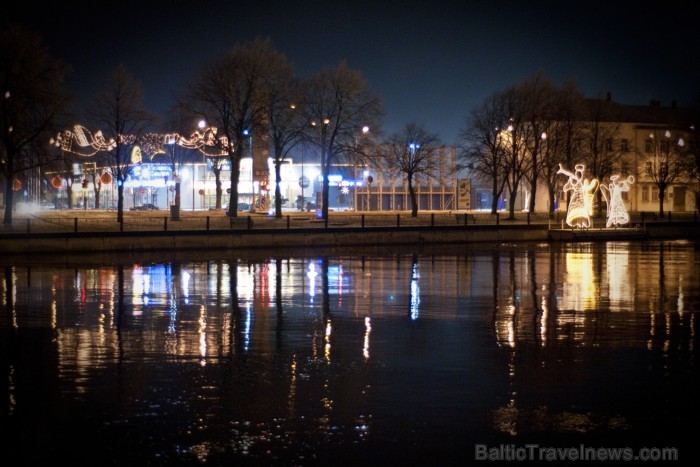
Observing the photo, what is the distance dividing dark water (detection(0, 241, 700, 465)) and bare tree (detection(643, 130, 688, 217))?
62080mm

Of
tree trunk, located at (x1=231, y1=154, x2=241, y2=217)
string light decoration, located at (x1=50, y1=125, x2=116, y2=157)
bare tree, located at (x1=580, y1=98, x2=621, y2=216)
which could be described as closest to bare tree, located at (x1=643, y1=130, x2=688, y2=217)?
bare tree, located at (x1=580, y1=98, x2=621, y2=216)

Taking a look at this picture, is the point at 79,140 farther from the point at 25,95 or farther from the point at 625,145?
the point at 625,145

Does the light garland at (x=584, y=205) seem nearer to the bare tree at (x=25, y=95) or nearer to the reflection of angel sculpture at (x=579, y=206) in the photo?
the reflection of angel sculpture at (x=579, y=206)

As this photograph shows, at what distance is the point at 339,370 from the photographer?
11680mm

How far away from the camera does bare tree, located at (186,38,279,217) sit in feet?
189

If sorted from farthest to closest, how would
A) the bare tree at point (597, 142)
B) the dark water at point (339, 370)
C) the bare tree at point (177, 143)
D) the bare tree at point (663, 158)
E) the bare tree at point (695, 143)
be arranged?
the bare tree at point (663, 158), the bare tree at point (695, 143), the bare tree at point (597, 142), the bare tree at point (177, 143), the dark water at point (339, 370)

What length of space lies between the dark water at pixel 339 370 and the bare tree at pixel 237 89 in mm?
35632

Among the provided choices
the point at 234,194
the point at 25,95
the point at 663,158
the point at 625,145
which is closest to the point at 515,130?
the point at 625,145

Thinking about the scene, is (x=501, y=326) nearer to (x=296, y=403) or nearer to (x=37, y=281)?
(x=296, y=403)

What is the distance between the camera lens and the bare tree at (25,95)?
4866 cm

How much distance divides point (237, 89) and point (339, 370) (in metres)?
48.9

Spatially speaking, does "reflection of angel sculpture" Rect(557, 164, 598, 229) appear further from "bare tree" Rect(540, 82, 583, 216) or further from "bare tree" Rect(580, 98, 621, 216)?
"bare tree" Rect(580, 98, 621, 216)

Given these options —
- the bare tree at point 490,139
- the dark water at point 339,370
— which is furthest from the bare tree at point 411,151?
the dark water at point 339,370

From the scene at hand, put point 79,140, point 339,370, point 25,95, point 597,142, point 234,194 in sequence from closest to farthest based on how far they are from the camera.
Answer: point 339,370, point 25,95, point 234,194, point 79,140, point 597,142
